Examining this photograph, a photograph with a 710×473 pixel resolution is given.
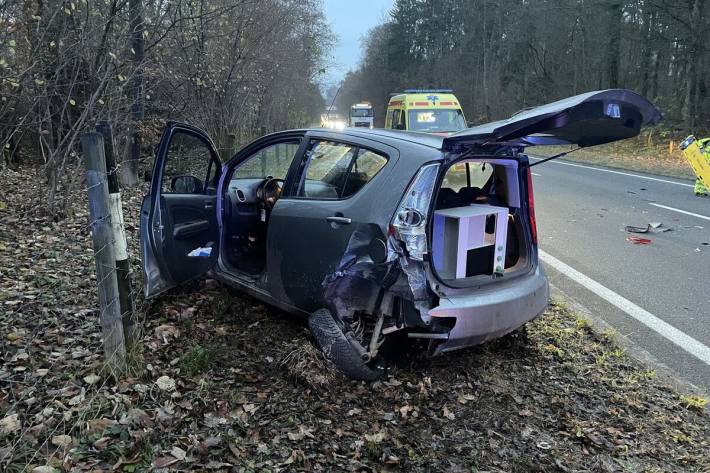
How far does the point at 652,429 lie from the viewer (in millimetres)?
2947

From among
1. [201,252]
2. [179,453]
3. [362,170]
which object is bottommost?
[179,453]

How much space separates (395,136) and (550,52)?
37.6 meters

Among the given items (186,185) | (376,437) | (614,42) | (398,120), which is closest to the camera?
(376,437)

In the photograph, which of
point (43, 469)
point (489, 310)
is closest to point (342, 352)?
point (489, 310)

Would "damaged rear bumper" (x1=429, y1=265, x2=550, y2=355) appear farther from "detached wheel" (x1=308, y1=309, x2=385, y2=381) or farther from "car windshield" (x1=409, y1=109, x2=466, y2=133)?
"car windshield" (x1=409, y1=109, x2=466, y2=133)

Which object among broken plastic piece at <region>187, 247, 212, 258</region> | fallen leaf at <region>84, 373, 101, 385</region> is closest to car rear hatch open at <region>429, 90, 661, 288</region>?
broken plastic piece at <region>187, 247, 212, 258</region>

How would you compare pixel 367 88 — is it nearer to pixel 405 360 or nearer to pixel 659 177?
pixel 659 177

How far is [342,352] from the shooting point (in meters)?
3.20

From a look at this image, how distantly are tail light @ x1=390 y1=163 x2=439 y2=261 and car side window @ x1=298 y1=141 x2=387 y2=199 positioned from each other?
339 mm

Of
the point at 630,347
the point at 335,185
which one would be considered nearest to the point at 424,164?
the point at 335,185

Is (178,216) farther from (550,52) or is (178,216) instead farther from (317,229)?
(550,52)

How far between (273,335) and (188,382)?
2.70 feet

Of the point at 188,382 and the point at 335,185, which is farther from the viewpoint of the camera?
the point at 335,185

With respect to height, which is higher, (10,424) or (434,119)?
(434,119)
